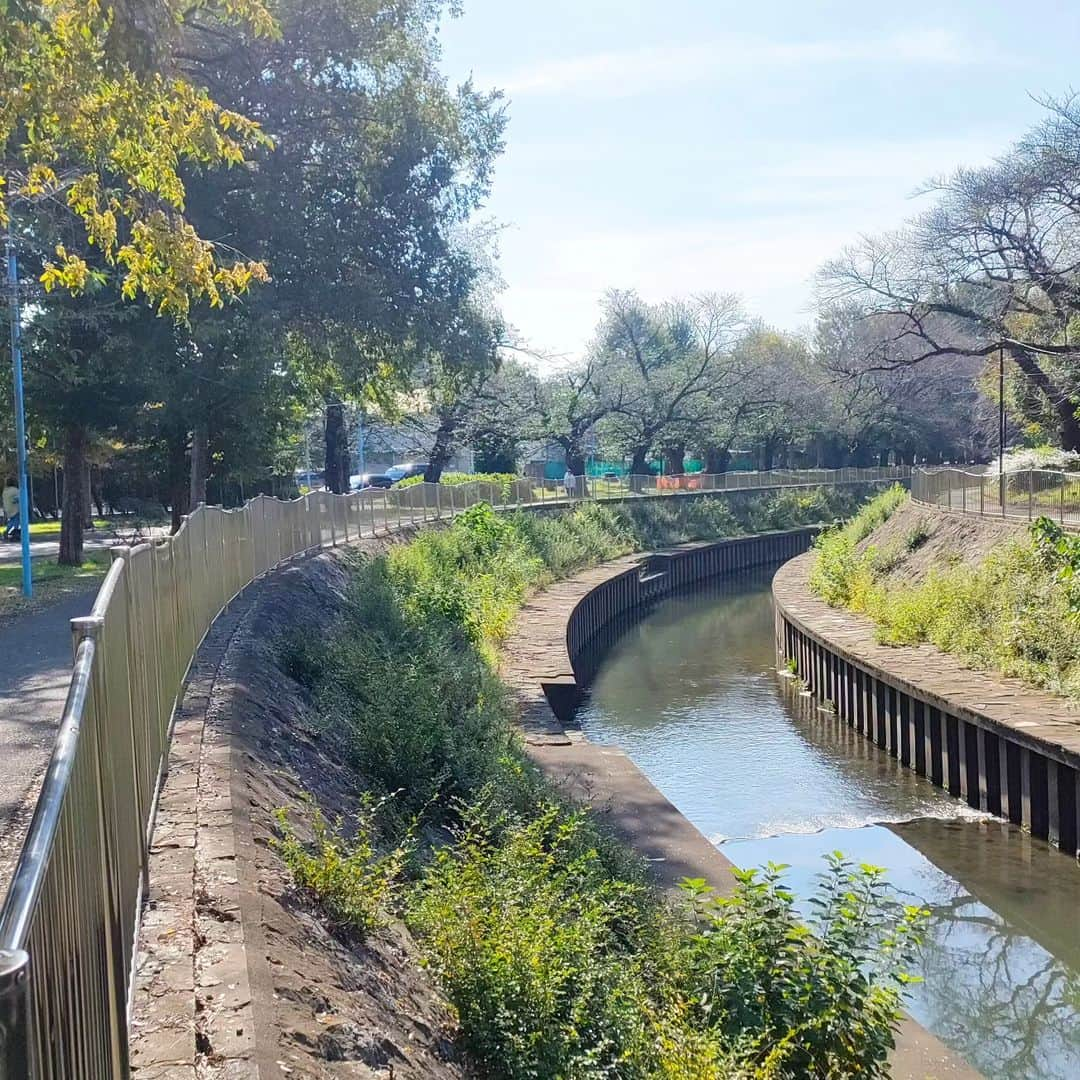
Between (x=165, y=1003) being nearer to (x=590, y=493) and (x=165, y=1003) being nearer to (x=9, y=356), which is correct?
(x=9, y=356)

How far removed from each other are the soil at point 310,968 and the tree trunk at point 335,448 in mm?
38883

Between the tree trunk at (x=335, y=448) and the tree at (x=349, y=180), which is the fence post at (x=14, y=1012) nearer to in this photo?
the tree at (x=349, y=180)

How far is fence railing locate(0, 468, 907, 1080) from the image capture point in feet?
6.90

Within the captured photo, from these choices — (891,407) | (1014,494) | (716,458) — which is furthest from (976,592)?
(891,407)

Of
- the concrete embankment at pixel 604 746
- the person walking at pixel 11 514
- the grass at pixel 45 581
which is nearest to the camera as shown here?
the concrete embankment at pixel 604 746

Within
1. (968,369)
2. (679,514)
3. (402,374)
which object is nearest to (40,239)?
(402,374)

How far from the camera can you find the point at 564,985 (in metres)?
6.35

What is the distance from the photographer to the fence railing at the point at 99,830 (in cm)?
210

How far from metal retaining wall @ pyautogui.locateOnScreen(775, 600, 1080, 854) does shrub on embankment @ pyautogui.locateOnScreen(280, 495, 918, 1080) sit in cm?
448

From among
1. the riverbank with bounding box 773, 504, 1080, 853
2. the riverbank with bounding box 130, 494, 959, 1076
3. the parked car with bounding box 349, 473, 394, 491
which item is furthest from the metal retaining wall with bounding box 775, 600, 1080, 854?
the parked car with bounding box 349, 473, 394, 491

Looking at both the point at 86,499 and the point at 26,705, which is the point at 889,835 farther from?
the point at 86,499

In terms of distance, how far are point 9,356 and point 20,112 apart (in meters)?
14.9

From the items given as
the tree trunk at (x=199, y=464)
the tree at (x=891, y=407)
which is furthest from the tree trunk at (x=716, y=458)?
the tree trunk at (x=199, y=464)

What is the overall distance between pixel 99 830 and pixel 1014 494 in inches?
918
